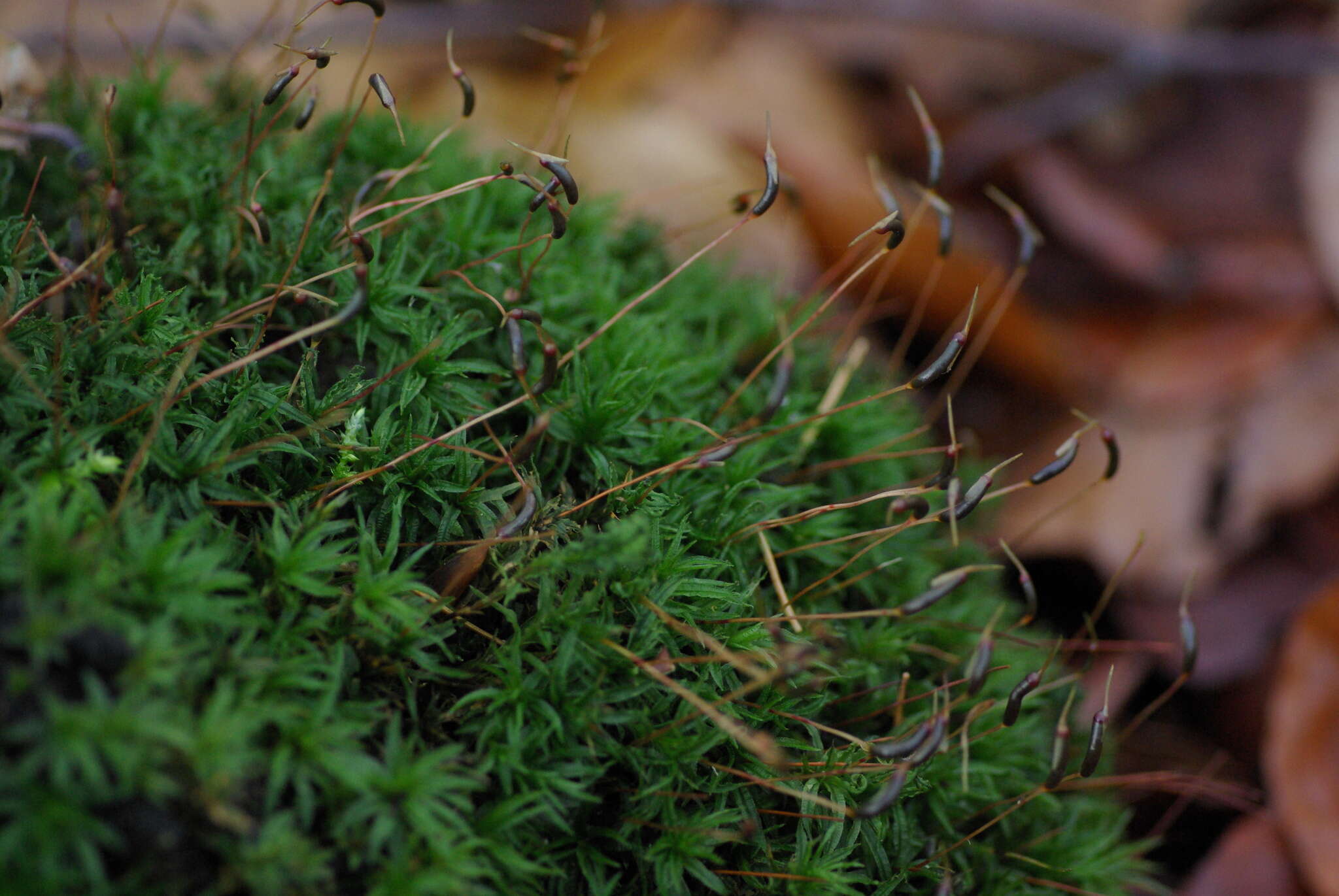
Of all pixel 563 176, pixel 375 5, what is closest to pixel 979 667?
pixel 563 176

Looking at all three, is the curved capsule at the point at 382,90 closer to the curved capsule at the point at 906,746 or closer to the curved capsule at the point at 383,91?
the curved capsule at the point at 383,91

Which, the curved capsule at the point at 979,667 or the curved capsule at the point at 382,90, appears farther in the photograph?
the curved capsule at the point at 382,90

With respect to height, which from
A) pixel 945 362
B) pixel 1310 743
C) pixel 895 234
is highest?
pixel 895 234

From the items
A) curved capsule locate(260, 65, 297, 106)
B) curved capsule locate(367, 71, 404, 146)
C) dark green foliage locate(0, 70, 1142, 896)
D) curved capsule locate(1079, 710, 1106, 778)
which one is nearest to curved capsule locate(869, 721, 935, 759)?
dark green foliage locate(0, 70, 1142, 896)

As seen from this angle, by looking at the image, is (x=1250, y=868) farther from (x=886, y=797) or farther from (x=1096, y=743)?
(x=886, y=797)

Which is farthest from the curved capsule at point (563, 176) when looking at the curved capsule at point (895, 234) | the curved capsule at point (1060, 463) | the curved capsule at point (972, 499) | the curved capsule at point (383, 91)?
the curved capsule at point (1060, 463)

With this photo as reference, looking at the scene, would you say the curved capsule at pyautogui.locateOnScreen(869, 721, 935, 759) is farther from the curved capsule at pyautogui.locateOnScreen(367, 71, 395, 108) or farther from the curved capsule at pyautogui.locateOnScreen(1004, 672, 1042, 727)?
the curved capsule at pyautogui.locateOnScreen(367, 71, 395, 108)
